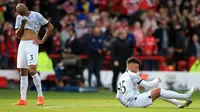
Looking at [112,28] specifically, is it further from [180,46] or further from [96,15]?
[180,46]

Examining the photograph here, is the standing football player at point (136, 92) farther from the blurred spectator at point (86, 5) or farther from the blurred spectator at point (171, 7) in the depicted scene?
the blurred spectator at point (171, 7)

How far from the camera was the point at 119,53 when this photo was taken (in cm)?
3031

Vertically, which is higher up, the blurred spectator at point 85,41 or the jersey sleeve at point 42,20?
the jersey sleeve at point 42,20

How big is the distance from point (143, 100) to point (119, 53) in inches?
447

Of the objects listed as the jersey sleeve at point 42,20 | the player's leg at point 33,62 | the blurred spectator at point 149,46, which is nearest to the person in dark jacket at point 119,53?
the blurred spectator at point 149,46

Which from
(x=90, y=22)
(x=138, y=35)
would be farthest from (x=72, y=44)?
(x=138, y=35)

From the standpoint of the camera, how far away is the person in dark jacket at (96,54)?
32.3m

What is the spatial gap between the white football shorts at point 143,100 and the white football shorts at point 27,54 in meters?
3.28

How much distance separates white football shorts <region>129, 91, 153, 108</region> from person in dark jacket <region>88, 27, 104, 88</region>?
13098 millimetres

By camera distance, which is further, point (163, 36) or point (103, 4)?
point (103, 4)

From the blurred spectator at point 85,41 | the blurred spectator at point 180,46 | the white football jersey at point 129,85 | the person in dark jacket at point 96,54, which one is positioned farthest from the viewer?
the blurred spectator at point 180,46

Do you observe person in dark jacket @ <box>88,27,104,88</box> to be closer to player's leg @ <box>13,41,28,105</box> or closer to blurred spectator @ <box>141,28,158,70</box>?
blurred spectator @ <box>141,28,158,70</box>

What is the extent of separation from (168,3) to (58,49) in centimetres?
683

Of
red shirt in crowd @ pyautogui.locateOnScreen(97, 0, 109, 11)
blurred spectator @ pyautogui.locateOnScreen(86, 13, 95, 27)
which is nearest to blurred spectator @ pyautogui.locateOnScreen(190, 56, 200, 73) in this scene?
blurred spectator @ pyautogui.locateOnScreen(86, 13, 95, 27)
